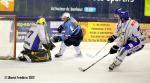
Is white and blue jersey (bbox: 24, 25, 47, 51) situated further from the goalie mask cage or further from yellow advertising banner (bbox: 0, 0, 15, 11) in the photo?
yellow advertising banner (bbox: 0, 0, 15, 11)

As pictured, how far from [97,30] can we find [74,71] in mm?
3680

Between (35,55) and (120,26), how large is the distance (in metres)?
1.57

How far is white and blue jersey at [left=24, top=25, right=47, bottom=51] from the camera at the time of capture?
24.3 feet

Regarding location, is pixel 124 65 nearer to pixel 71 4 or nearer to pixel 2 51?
pixel 2 51

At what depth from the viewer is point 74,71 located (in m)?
6.57

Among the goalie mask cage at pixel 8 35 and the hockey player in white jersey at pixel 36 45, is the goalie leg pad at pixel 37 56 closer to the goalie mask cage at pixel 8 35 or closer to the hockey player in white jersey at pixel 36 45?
the hockey player in white jersey at pixel 36 45

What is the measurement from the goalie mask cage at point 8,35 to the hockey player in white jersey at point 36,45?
363mm

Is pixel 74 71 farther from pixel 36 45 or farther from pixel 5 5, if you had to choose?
pixel 5 5

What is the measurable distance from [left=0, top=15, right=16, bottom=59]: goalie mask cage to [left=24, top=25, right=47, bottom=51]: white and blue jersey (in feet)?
1.36

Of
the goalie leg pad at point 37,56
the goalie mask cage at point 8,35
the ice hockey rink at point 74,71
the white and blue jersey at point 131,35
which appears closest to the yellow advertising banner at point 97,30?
the ice hockey rink at point 74,71

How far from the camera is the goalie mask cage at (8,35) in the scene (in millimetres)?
7777

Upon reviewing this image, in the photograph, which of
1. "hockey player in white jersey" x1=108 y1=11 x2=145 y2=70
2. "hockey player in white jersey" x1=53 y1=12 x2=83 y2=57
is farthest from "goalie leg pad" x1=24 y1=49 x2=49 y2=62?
"hockey player in white jersey" x1=108 y1=11 x2=145 y2=70

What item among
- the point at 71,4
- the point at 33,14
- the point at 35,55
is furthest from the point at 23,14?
the point at 35,55

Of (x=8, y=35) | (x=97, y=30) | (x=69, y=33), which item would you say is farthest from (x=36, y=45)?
(x=97, y=30)
